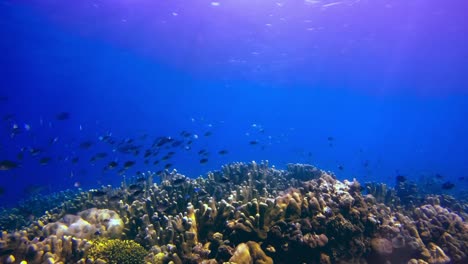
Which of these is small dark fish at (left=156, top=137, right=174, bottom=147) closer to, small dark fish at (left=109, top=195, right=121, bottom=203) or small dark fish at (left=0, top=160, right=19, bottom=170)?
small dark fish at (left=109, top=195, right=121, bottom=203)

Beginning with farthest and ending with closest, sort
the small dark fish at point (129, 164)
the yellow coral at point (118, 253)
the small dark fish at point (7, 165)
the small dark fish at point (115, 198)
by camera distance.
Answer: the small dark fish at point (129, 164) → the small dark fish at point (7, 165) → the small dark fish at point (115, 198) → the yellow coral at point (118, 253)

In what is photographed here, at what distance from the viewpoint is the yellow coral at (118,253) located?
5309 mm

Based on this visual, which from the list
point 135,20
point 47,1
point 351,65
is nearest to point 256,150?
point 351,65

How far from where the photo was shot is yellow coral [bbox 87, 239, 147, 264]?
531cm

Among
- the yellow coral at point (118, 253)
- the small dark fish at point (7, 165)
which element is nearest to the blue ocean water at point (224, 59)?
the small dark fish at point (7, 165)

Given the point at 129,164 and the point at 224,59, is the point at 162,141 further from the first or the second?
the point at 224,59

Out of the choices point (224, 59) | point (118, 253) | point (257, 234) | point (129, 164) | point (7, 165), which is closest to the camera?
point (118, 253)

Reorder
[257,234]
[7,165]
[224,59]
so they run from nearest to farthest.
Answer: [257,234] → [7,165] → [224,59]

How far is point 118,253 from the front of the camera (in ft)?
17.6

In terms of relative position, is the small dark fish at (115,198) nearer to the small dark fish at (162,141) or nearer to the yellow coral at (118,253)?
the yellow coral at (118,253)

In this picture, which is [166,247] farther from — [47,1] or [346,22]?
Result: [47,1]

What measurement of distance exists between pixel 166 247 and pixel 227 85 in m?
73.3

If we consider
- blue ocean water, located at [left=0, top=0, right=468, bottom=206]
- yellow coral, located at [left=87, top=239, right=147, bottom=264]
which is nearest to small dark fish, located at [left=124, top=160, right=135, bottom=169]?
→ blue ocean water, located at [left=0, top=0, right=468, bottom=206]

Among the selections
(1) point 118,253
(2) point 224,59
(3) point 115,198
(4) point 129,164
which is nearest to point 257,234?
(1) point 118,253
